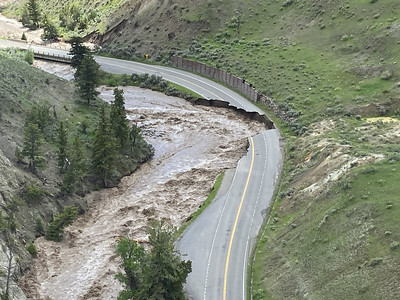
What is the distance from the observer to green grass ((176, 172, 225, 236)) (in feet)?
167

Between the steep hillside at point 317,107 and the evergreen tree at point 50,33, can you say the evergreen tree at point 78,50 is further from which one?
the evergreen tree at point 50,33

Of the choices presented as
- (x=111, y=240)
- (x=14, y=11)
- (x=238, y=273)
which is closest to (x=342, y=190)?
(x=238, y=273)

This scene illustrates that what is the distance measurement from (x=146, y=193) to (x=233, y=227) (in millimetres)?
13851

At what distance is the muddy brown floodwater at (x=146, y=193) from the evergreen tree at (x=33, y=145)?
771 centimetres

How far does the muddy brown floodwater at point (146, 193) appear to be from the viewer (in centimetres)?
4450

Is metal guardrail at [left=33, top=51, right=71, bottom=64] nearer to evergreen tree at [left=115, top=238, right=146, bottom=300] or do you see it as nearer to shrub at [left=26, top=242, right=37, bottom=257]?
shrub at [left=26, top=242, right=37, bottom=257]

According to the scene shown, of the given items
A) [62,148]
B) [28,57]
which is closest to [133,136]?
[62,148]

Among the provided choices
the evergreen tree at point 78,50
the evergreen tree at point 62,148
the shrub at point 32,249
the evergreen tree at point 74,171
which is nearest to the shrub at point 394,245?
the shrub at point 32,249

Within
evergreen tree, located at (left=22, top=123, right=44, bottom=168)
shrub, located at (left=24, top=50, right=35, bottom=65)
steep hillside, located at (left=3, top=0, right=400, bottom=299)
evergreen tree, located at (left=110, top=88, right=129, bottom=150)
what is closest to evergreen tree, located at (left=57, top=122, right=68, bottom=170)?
evergreen tree, located at (left=22, top=123, right=44, bottom=168)

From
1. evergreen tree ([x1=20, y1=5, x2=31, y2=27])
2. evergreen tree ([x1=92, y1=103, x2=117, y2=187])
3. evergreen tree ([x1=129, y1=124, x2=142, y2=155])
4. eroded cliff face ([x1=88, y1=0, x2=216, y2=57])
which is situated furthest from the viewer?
evergreen tree ([x1=20, y1=5, x2=31, y2=27])

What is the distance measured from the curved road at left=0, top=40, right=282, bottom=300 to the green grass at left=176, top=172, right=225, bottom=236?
2.07 feet

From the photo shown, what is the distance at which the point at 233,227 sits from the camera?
164 feet

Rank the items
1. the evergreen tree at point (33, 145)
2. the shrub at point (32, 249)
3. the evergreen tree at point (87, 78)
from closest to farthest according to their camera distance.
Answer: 1. the shrub at point (32, 249)
2. the evergreen tree at point (33, 145)
3. the evergreen tree at point (87, 78)

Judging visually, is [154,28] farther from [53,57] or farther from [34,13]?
[34,13]
